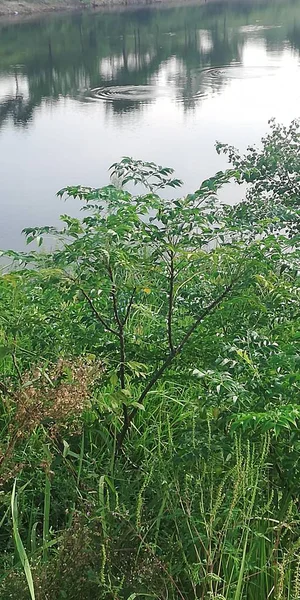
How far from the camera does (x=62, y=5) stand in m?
23.1

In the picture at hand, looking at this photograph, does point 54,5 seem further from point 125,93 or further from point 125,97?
point 125,97

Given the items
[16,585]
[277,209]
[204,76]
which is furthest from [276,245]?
[204,76]

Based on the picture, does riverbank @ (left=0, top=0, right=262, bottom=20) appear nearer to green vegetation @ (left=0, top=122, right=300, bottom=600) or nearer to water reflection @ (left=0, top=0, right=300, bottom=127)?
water reflection @ (left=0, top=0, right=300, bottom=127)

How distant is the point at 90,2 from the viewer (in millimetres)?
23312

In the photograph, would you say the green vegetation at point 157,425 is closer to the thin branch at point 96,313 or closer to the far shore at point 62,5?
the thin branch at point 96,313

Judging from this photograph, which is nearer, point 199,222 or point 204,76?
point 199,222

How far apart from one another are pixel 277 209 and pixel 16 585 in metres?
1.32

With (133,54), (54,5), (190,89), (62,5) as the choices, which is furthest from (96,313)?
(62,5)

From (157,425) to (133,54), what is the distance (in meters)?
13.9

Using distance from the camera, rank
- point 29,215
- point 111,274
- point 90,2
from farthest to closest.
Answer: point 90,2 → point 29,215 → point 111,274

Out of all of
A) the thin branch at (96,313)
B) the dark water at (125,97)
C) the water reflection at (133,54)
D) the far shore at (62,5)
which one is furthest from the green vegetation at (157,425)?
the far shore at (62,5)

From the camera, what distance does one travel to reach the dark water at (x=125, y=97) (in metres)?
7.06

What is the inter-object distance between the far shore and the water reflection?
4.11ft

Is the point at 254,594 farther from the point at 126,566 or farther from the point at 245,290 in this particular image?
the point at 245,290
